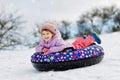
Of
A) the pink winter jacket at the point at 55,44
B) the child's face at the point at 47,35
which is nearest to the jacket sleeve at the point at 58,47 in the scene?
the pink winter jacket at the point at 55,44

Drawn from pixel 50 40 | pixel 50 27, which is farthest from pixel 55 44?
pixel 50 27

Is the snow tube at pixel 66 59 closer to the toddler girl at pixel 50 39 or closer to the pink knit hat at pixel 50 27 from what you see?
the toddler girl at pixel 50 39

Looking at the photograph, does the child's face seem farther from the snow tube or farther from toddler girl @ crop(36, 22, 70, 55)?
the snow tube

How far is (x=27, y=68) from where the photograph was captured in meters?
7.59

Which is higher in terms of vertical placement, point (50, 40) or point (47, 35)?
point (47, 35)

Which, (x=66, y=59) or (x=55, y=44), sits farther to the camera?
(x=55, y=44)

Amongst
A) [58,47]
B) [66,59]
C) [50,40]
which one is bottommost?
[66,59]

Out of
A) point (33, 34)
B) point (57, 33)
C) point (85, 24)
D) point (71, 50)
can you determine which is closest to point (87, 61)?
point (71, 50)

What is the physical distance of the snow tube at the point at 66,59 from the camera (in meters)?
6.57

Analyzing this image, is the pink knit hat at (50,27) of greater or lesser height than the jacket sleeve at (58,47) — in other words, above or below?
above

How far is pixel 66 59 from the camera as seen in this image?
258 inches

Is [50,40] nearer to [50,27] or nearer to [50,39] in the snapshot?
[50,39]

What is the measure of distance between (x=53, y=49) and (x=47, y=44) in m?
0.23

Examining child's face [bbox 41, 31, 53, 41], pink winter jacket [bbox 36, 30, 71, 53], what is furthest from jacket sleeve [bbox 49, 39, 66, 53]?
child's face [bbox 41, 31, 53, 41]
